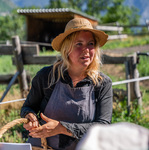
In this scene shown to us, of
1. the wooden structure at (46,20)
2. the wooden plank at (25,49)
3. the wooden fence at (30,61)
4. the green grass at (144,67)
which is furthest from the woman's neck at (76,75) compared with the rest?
the wooden structure at (46,20)

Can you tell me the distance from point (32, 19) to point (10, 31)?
30970 millimetres

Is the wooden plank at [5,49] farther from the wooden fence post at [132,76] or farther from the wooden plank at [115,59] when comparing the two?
the wooden fence post at [132,76]

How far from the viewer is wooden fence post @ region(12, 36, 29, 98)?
146 inches

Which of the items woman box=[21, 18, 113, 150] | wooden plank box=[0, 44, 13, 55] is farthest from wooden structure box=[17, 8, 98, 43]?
woman box=[21, 18, 113, 150]

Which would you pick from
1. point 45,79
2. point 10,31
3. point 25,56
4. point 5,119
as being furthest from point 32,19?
point 10,31

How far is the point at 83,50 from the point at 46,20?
12861 millimetres

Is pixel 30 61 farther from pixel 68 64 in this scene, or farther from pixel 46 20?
pixel 46 20

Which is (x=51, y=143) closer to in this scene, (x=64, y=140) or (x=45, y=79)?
(x=64, y=140)

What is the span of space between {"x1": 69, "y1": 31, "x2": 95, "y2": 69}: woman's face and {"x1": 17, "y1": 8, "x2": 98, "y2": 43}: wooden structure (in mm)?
8601

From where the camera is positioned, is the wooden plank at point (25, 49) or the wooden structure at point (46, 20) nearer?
the wooden plank at point (25, 49)

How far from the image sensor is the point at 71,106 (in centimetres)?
155

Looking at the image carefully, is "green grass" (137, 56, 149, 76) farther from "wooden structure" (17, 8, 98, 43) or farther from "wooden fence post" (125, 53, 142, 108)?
"wooden structure" (17, 8, 98, 43)

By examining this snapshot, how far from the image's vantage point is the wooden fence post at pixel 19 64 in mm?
3717

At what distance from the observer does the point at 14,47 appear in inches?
147
